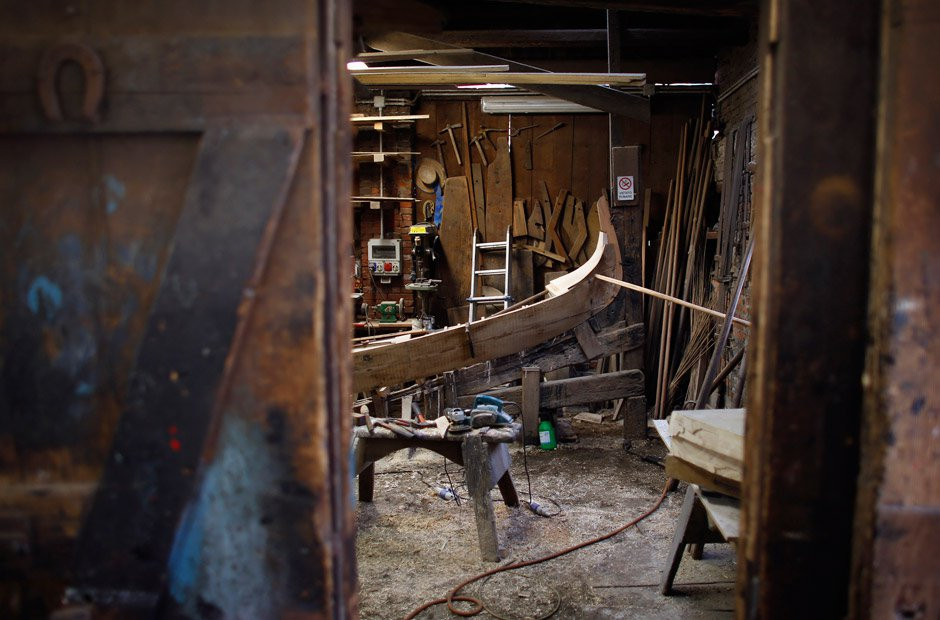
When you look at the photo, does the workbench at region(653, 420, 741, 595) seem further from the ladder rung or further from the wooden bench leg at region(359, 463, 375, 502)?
the ladder rung

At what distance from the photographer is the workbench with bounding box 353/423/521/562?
3.67 metres

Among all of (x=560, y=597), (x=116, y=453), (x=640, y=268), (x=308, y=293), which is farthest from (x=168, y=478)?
(x=640, y=268)

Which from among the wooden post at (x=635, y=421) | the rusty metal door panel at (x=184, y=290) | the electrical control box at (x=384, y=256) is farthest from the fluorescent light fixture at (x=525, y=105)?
the rusty metal door panel at (x=184, y=290)

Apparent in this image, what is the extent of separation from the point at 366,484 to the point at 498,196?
15.9ft

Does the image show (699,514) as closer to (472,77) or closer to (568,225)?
(472,77)

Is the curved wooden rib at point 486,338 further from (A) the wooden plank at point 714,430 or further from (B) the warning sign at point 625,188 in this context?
(A) the wooden plank at point 714,430

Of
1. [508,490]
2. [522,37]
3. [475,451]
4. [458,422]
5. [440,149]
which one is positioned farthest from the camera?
[440,149]

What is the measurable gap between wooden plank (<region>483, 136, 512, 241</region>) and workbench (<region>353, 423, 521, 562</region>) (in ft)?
15.6

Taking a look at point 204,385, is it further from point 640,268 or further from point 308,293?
point 640,268

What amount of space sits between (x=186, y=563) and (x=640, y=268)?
491 centimetres

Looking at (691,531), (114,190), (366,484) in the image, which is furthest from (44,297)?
(366,484)

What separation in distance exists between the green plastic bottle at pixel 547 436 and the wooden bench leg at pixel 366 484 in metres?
1.71

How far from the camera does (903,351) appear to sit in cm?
135

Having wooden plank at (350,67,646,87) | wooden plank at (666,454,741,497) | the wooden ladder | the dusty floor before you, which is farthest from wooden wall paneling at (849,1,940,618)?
the wooden ladder
